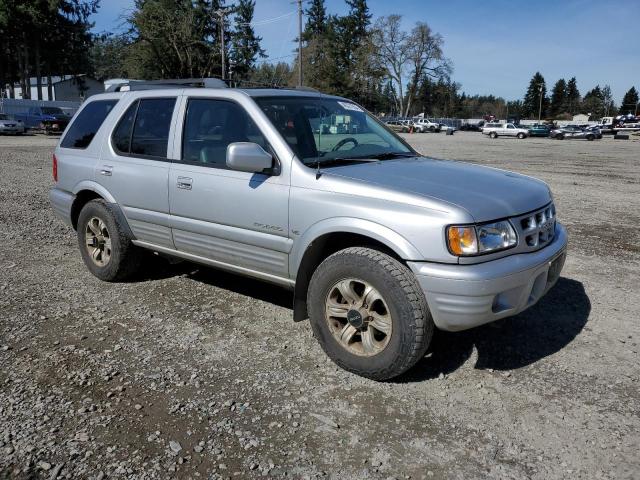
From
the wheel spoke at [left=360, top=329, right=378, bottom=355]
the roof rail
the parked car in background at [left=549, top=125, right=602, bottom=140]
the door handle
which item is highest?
the parked car in background at [left=549, top=125, right=602, bottom=140]

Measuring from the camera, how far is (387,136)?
15.6ft

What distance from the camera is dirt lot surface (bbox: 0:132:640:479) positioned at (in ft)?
8.79

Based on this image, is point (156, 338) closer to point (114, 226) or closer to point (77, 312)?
point (77, 312)

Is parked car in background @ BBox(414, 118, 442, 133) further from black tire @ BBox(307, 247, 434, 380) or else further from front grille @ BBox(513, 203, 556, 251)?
black tire @ BBox(307, 247, 434, 380)

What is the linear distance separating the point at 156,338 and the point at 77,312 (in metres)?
0.95

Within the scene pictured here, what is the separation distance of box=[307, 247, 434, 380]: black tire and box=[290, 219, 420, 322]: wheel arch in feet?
0.36

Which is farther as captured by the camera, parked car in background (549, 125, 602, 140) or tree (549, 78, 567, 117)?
tree (549, 78, 567, 117)

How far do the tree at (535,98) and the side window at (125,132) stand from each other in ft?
440

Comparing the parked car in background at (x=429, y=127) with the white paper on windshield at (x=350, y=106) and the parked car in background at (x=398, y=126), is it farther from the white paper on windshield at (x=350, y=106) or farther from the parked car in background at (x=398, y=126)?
the white paper on windshield at (x=350, y=106)

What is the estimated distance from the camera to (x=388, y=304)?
324cm

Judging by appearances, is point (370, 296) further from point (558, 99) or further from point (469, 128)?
point (558, 99)

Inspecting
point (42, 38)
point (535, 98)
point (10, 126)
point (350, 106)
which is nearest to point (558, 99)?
point (535, 98)

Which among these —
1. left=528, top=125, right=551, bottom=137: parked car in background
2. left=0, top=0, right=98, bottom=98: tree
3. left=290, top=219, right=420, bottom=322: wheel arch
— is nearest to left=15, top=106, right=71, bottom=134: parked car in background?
left=0, top=0, right=98, bottom=98: tree

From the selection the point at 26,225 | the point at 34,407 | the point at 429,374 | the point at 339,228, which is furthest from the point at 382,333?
the point at 26,225
